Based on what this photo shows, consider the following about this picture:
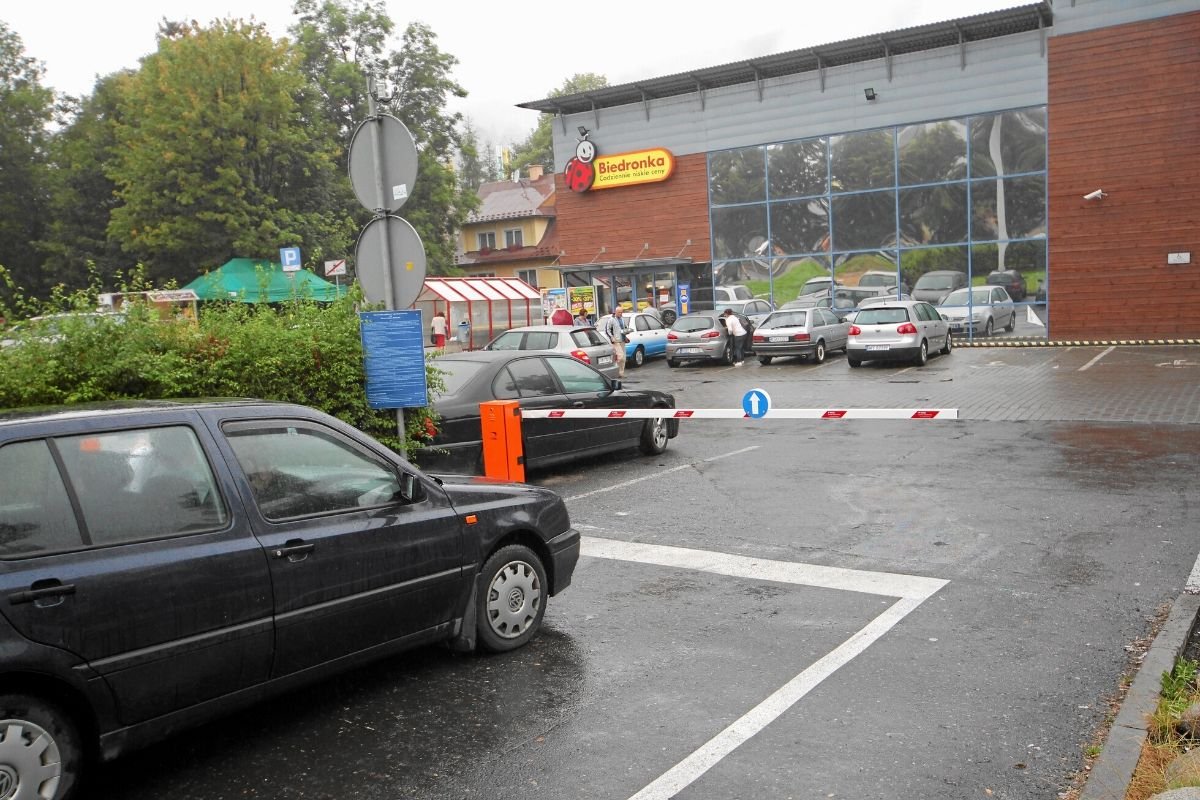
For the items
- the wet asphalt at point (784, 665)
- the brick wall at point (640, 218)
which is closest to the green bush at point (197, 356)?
the wet asphalt at point (784, 665)

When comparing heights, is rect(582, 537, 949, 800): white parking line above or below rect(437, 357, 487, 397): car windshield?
below

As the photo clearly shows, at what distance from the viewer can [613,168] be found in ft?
117

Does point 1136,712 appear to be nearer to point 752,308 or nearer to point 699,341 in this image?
point 699,341

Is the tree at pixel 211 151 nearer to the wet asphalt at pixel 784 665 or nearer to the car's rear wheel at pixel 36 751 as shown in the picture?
the wet asphalt at pixel 784 665

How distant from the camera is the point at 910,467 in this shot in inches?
433

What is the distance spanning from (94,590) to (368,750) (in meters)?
1.34

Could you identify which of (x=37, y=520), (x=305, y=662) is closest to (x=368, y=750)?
(x=305, y=662)

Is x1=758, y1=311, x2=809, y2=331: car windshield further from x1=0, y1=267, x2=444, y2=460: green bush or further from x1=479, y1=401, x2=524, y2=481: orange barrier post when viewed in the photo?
x1=0, y1=267, x2=444, y2=460: green bush

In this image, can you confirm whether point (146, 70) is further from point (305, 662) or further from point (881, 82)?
point (305, 662)

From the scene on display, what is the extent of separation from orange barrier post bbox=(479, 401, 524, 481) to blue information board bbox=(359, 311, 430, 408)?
4.15 ft

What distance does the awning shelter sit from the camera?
3475cm

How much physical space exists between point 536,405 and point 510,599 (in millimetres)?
5348

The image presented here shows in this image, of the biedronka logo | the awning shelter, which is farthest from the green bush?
the biedronka logo

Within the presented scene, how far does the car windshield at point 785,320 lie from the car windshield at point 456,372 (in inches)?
649
